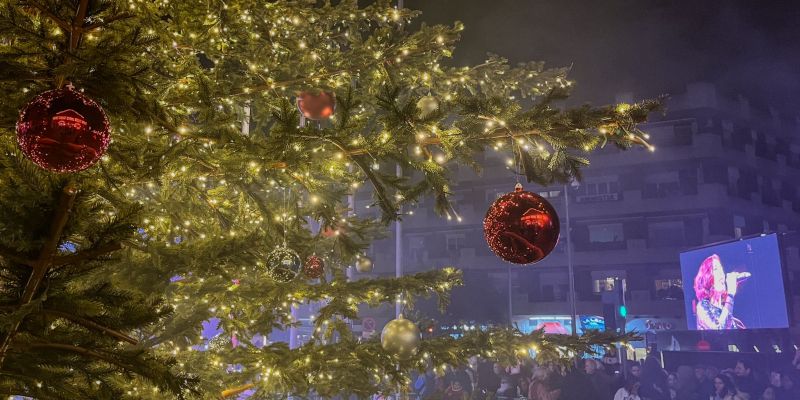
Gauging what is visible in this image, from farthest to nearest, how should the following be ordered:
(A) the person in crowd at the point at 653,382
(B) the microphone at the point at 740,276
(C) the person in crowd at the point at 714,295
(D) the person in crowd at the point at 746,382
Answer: (C) the person in crowd at the point at 714,295
(B) the microphone at the point at 740,276
(A) the person in crowd at the point at 653,382
(D) the person in crowd at the point at 746,382

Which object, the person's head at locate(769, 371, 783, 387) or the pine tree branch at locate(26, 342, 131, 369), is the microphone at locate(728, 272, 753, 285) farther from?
the pine tree branch at locate(26, 342, 131, 369)

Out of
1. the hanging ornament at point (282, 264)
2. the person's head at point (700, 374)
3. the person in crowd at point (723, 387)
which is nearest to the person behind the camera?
the hanging ornament at point (282, 264)

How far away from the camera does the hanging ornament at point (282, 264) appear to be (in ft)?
13.4

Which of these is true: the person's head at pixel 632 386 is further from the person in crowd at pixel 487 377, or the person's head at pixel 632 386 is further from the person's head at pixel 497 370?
the person's head at pixel 497 370

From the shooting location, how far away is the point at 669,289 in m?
29.0

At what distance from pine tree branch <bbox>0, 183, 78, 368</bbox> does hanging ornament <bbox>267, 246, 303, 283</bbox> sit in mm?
2568

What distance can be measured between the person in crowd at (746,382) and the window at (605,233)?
21053 millimetres

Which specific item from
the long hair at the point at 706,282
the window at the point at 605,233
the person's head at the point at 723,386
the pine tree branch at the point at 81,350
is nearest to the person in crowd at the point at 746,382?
the person's head at the point at 723,386

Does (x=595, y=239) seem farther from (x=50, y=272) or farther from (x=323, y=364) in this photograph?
(x=50, y=272)

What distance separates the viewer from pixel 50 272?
1.55m

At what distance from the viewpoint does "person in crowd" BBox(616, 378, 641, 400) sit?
10.0 meters

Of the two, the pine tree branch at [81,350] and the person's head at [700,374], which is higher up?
the pine tree branch at [81,350]

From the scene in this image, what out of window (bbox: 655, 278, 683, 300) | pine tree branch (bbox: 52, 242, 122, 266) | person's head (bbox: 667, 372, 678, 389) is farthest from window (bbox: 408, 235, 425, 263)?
pine tree branch (bbox: 52, 242, 122, 266)

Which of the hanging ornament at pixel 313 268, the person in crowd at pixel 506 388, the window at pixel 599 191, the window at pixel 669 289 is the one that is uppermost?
the window at pixel 599 191
